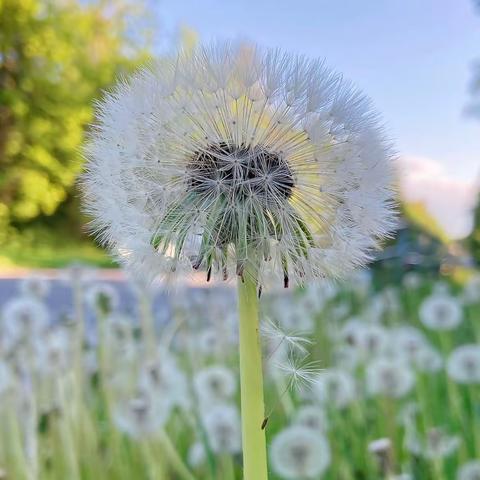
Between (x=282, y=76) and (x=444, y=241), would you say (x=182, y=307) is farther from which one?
(x=444, y=241)

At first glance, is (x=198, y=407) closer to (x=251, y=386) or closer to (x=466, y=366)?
(x=466, y=366)

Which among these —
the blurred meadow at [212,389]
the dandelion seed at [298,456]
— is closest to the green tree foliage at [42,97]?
the blurred meadow at [212,389]

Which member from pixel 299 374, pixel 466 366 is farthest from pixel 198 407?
pixel 299 374

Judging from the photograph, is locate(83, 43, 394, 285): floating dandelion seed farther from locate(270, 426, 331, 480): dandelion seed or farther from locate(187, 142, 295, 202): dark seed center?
locate(270, 426, 331, 480): dandelion seed

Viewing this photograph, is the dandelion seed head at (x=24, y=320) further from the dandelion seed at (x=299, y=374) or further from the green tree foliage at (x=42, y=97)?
the green tree foliage at (x=42, y=97)

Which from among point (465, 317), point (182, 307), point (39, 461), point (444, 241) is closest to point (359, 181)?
point (39, 461)

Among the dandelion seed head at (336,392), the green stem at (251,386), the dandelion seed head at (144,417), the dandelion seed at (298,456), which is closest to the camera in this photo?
the green stem at (251,386)
